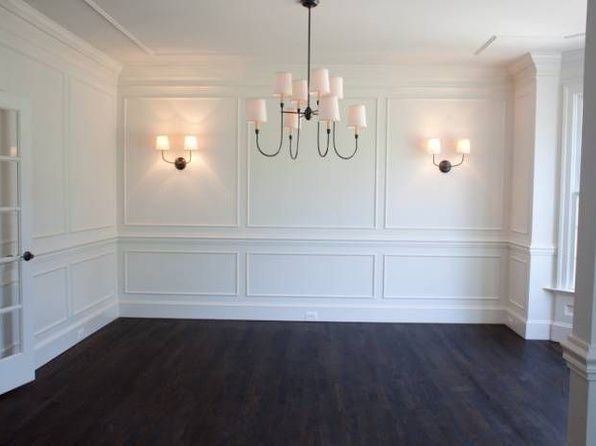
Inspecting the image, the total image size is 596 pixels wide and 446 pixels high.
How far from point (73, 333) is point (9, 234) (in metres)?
1.31

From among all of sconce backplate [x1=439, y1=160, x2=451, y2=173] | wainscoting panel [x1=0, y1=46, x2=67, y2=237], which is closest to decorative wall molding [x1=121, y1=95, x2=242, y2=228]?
wainscoting panel [x1=0, y1=46, x2=67, y2=237]

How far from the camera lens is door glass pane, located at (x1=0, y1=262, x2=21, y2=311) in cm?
328

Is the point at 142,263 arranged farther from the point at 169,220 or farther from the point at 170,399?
the point at 170,399

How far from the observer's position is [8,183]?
10.9 ft

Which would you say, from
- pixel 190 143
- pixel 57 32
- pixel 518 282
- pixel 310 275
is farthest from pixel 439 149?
pixel 57 32

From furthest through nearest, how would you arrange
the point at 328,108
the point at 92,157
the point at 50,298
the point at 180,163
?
the point at 180,163, the point at 92,157, the point at 50,298, the point at 328,108

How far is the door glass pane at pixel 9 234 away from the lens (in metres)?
3.29

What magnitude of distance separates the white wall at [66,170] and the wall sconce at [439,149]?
343 centimetres

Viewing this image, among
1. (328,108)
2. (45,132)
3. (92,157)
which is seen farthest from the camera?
(92,157)

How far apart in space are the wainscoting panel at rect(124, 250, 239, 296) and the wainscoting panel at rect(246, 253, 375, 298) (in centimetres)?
25

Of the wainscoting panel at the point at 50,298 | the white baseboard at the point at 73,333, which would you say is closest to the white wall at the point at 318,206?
the white baseboard at the point at 73,333

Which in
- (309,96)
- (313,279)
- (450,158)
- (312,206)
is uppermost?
(309,96)

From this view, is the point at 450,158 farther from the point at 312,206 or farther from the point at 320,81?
the point at 320,81

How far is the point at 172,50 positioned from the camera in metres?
4.57
